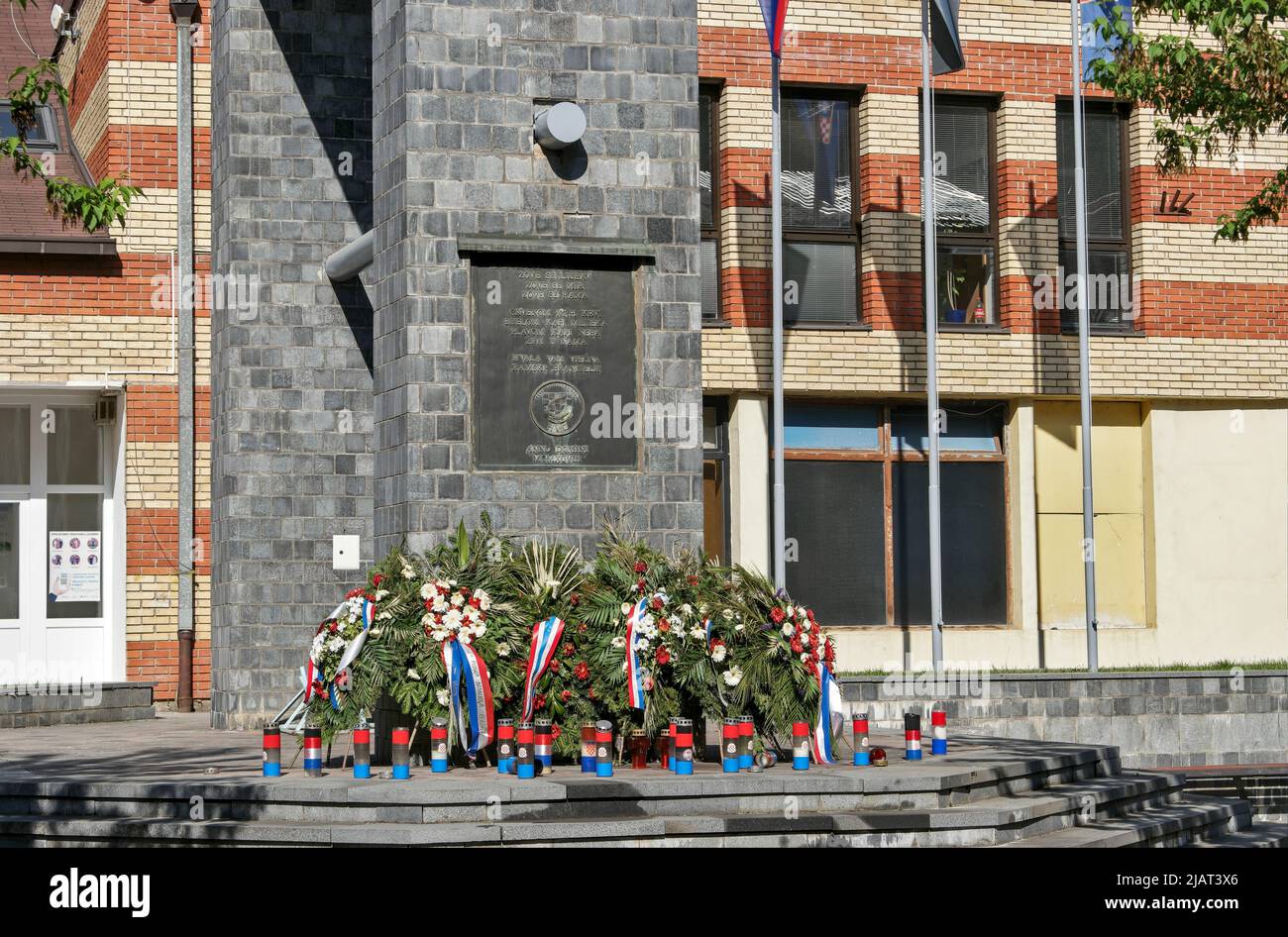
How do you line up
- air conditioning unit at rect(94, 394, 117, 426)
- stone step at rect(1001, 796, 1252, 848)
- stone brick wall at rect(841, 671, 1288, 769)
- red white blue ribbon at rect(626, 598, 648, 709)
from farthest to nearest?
air conditioning unit at rect(94, 394, 117, 426) < stone brick wall at rect(841, 671, 1288, 769) < red white blue ribbon at rect(626, 598, 648, 709) < stone step at rect(1001, 796, 1252, 848)

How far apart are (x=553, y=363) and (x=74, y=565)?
11.8 m

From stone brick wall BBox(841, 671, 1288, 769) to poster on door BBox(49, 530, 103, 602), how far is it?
9538 millimetres

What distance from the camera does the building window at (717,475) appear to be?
79.3ft

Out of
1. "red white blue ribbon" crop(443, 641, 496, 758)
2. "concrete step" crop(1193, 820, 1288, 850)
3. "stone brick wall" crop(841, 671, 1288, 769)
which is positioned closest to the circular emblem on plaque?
"red white blue ribbon" crop(443, 641, 496, 758)

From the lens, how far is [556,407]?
13.2m

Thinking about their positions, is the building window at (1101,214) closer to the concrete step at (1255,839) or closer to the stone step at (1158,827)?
the stone step at (1158,827)

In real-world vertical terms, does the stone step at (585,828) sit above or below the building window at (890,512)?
below

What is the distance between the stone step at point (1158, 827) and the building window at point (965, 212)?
1276 centimetres

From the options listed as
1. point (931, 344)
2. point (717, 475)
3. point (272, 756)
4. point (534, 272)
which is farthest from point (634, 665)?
point (717, 475)

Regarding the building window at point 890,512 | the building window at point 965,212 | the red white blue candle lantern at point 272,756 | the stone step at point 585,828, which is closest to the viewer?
the stone step at point 585,828

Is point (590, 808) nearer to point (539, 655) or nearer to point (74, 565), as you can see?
point (539, 655)

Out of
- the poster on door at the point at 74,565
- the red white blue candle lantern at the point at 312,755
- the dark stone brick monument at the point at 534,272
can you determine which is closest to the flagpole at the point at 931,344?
the dark stone brick monument at the point at 534,272

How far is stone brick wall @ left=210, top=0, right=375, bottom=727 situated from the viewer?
1727 cm

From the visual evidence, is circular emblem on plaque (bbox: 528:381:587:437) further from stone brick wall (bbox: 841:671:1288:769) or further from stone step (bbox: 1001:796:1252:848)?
stone brick wall (bbox: 841:671:1288:769)
